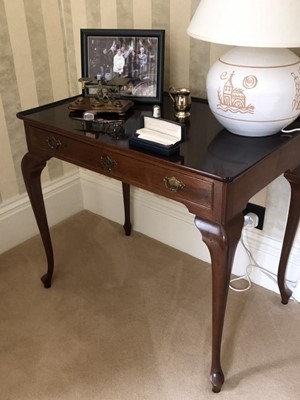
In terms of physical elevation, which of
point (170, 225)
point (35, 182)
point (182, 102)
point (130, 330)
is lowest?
point (130, 330)

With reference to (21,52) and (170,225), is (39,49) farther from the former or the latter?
(170,225)

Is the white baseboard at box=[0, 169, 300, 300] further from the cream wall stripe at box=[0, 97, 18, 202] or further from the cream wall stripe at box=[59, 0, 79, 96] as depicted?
the cream wall stripe at box=[59, 0, 79, 96]

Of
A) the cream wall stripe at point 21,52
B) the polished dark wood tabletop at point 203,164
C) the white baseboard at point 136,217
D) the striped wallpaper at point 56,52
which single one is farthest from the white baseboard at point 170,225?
the cream wall stripe at point 21,52

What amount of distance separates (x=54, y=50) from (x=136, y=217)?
0.84 m

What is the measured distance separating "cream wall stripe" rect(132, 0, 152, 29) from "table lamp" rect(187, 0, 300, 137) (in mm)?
514

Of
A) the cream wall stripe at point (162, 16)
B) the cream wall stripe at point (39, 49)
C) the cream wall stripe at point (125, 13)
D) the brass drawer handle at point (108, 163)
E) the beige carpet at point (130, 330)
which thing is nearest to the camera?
the brass drawer handle at point (108, 163)

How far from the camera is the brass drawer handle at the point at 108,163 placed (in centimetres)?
128

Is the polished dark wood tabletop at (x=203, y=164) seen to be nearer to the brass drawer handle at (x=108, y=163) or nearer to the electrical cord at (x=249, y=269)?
the brass drawer handle at (x=108, y=163)

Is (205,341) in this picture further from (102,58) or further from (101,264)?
(102,58)

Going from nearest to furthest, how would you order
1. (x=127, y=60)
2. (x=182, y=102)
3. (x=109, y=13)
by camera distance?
(x=182, y=102) < (x=127, y=60) < (x=109, y=13)

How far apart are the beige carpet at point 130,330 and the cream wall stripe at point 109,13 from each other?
3.14 feet

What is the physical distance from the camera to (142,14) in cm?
166

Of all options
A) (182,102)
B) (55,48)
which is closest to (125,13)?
(55,48)

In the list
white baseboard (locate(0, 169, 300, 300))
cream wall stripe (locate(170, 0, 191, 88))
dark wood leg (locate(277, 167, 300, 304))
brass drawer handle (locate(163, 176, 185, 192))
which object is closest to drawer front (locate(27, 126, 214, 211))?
brass drawer handle (locate(163, 176, 185, 192))
